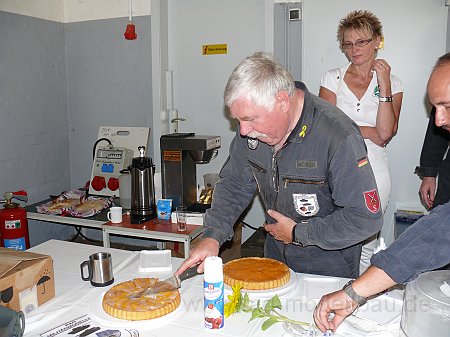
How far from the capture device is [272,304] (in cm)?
140

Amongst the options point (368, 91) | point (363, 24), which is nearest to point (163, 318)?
point (368, 91)

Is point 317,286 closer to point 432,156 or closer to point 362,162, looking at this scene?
point 362,162

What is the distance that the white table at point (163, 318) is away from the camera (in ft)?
4.36

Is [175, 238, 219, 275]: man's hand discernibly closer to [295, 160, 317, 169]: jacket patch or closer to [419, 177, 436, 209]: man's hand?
[295, 160, 317, 169]: jacket patch

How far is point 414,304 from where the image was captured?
1327 millimetres

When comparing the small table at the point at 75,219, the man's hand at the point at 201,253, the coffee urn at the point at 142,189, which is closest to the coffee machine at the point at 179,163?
the coffee urn at the point at 142,189

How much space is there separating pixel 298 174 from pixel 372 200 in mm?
306

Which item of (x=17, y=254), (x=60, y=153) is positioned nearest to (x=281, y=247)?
(x=17, y=254)

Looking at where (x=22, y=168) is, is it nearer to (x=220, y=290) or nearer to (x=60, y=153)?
(x=60, y=153)

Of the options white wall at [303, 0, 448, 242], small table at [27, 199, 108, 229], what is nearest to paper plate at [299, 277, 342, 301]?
small table at [27, 199, 108, 229]

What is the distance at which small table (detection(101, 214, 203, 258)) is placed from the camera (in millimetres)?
2693

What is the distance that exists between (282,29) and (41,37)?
7.05ft

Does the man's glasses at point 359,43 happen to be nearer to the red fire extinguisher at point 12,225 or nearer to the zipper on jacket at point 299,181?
the zipper on jacket at point 299,181

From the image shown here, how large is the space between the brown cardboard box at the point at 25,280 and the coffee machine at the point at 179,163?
1552 mm
